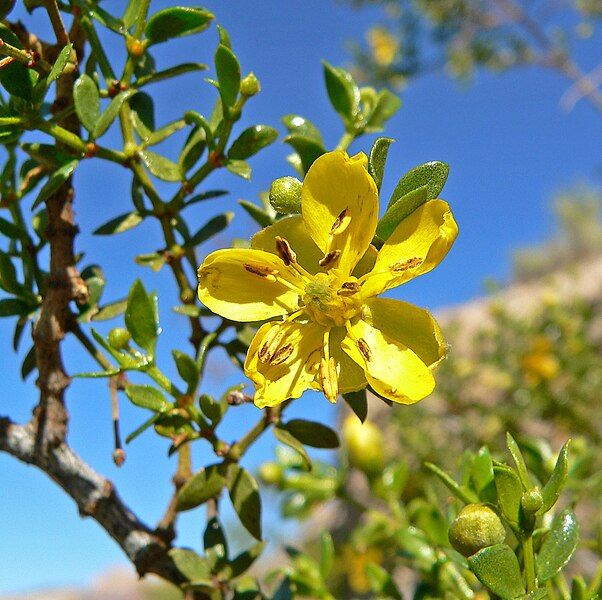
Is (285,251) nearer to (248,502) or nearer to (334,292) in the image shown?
(334,292)

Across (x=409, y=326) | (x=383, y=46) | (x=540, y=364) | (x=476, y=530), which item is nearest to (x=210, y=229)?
(x=409, y=326)

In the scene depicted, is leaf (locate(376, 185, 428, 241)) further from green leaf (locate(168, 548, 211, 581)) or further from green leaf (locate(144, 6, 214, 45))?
green leaf (locate(168, 548, 211, 581))

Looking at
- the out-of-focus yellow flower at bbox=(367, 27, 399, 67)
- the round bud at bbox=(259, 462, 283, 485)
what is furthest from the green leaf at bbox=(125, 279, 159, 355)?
the out-of-focus yellow flower at bbox=(367, 27, 399, 67)

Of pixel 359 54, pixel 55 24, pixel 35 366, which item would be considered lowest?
pixel 35 366

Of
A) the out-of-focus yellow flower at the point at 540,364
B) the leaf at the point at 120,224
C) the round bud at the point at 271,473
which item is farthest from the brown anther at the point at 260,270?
the out-of-focus yellow flower at the point at 540,364

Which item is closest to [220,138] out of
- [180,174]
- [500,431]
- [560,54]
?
[180,174]

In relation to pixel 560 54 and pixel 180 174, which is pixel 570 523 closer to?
pixel 180 174
